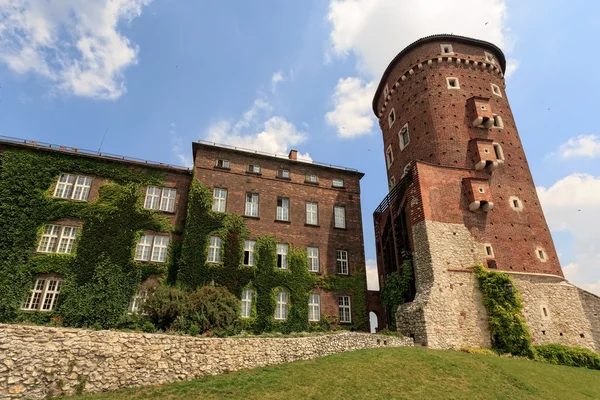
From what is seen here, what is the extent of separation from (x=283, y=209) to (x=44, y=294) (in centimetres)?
1724

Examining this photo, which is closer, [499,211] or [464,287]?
[464,287]

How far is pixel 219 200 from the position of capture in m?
28.2

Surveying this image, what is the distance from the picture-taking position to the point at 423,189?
26625mm

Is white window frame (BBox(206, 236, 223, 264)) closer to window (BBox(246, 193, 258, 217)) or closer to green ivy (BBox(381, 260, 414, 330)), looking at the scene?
window (BBox(246, 193, 258, 217))

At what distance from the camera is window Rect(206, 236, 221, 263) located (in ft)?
85.7

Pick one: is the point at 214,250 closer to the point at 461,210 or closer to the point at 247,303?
the point at 247,303

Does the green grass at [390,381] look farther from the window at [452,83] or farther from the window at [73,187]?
the window at [452,83]

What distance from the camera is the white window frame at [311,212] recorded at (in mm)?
29984

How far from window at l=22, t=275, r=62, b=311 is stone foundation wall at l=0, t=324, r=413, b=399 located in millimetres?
9001

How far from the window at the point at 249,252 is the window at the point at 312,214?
5251 millimetres

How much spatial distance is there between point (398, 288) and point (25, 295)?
24583 mm

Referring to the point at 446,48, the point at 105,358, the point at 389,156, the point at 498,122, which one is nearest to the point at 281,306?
the point at 105,358

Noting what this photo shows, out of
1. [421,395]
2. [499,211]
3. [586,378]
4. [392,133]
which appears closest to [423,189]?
[499,211]

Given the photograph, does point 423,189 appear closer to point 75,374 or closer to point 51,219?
point 75,374
